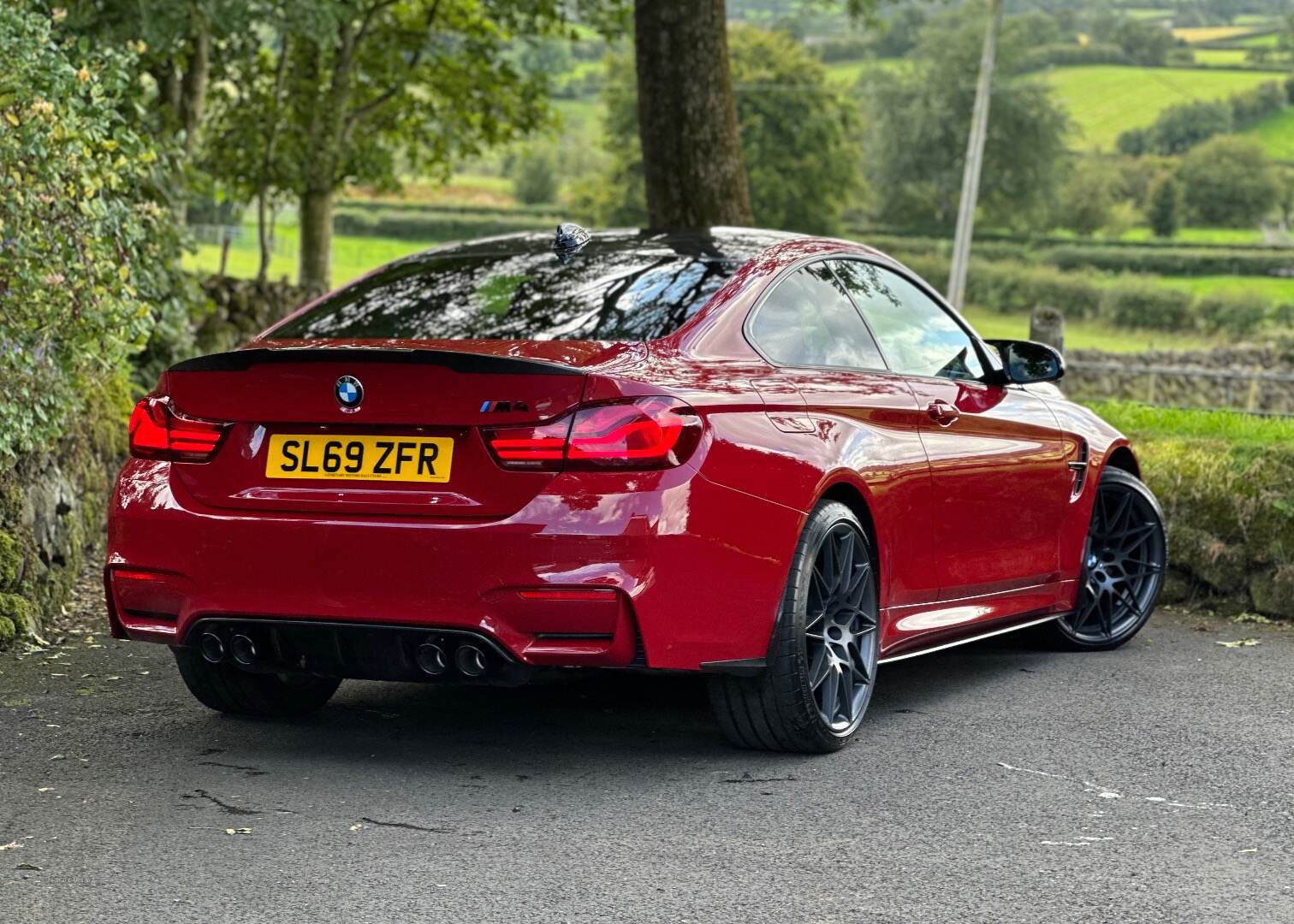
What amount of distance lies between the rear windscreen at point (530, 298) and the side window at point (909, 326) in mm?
683

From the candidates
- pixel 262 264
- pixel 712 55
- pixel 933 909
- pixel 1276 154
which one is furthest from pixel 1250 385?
pixel 1276 154

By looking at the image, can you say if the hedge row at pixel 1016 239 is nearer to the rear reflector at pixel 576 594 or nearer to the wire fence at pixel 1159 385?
the wire fence at pixel 1159 385

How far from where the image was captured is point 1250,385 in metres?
38.7

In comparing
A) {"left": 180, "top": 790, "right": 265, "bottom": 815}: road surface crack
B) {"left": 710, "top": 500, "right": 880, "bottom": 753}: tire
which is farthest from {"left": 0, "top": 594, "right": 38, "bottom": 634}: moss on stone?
{"left": 710, "top": 500, "right": 880, "bottom": 753}: tire

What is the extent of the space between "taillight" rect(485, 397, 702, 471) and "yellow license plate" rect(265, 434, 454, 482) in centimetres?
17

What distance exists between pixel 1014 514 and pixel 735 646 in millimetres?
2035

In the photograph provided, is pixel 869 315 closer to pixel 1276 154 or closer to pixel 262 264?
pixel 262 264

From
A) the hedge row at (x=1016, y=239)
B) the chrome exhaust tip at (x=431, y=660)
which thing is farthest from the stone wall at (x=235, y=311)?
the hedge row at (x=1016, y=239)

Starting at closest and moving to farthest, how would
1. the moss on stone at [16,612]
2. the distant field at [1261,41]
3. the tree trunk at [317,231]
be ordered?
1. the moss on stone at [16,612]
2. the tree trunk at [317,231]
3. the distant field at [1261,41]

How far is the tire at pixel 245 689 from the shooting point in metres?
5.90

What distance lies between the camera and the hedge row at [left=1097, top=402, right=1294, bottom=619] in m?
8.54

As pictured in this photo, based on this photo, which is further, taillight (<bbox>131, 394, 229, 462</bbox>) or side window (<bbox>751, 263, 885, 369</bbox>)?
side window (<bbox>751, 263, 885, 369</bbox>)

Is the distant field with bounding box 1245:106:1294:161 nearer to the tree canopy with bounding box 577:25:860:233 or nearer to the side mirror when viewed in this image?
the tree canopy with bounding box 577:25:860:233

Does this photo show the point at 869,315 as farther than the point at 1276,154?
No
